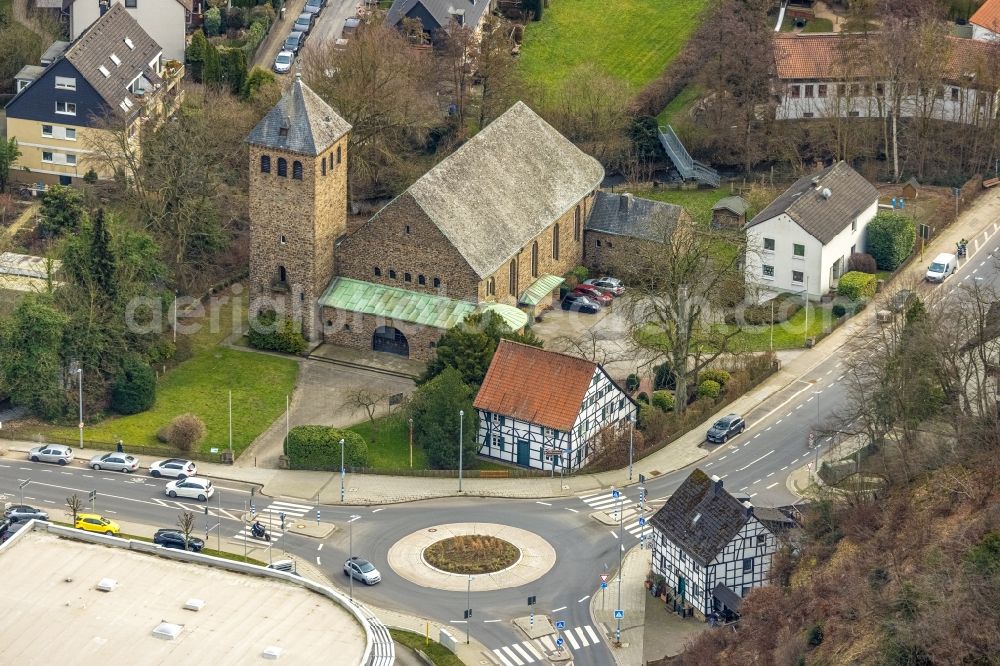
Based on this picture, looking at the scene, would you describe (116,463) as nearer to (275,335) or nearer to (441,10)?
(275,335)

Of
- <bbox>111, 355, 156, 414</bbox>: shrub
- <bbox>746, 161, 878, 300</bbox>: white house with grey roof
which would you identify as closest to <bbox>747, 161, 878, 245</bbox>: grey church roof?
<bbox>746, 161, 878, 300</bbox>: white house with grey roof

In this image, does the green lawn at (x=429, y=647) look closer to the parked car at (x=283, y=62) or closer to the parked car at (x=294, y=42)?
the parked car at (x=283, y=62)

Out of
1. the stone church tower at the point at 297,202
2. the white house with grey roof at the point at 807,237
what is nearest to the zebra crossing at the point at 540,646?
the stone church tower at the point at 297,202

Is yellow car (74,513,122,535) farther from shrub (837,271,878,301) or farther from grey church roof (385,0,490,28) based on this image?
grey church roof (385,0,490,28)

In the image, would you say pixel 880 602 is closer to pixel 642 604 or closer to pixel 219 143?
pixel 642 604

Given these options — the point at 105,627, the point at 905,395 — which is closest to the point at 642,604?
the point at 905,395

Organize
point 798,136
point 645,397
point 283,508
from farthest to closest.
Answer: point 798,136 → point 645,397 → point 283,508
